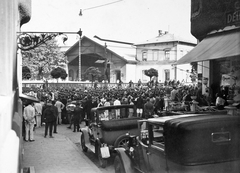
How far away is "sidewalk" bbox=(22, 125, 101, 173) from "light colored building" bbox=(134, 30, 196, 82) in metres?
9.32

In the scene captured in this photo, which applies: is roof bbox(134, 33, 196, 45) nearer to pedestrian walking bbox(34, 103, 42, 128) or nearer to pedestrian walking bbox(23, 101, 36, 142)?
pedestrian walking bbox(34, 103, 42, 128)

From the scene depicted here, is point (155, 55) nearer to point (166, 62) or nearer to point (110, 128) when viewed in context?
point (166, 62)

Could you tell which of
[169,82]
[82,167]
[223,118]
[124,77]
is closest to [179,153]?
[223,118]

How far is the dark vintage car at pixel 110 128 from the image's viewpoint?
8.33 metres

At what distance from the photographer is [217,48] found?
1001 centimetres

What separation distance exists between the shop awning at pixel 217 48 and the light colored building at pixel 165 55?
708cm

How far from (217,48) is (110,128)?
178 inches

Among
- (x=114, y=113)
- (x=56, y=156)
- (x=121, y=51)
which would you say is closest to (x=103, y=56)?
(x=121, y=51)

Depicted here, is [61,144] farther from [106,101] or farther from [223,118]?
[223,118]

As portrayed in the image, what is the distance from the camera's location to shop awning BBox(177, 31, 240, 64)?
8.86m

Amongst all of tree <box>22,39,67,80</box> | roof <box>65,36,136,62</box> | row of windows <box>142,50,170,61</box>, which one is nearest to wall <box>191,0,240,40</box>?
row of windows <box>142,50,170,61</box>

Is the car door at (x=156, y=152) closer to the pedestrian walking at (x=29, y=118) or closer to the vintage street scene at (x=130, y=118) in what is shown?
the vintage street scene at (x=130, y=118)

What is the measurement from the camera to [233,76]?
40.7ft

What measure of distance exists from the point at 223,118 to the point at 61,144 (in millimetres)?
8315
